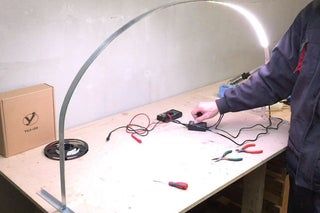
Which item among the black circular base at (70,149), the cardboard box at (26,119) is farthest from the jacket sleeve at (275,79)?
the cardboard box at (26,119)

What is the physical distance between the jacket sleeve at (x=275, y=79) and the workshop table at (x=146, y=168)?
0.15m

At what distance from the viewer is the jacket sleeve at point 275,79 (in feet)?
5.14

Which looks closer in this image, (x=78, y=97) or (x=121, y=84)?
(x=78, y=97)

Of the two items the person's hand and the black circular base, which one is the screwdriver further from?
the person's hand

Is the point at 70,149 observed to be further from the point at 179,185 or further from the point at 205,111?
the point at 205,111

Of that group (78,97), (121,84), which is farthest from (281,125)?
(78,97)

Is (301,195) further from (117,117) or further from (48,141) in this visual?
(48,141)

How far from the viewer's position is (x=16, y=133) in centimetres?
147

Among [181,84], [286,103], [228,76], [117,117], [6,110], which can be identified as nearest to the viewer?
[6,110]

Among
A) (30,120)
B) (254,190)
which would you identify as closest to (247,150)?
(254,190)

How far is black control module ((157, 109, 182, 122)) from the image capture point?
6.16 feet

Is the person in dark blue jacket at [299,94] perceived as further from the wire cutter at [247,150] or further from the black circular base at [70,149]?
the black circular base at [70,149]

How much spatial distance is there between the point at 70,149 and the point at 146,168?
13.7 inches

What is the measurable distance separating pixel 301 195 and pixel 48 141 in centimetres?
109
